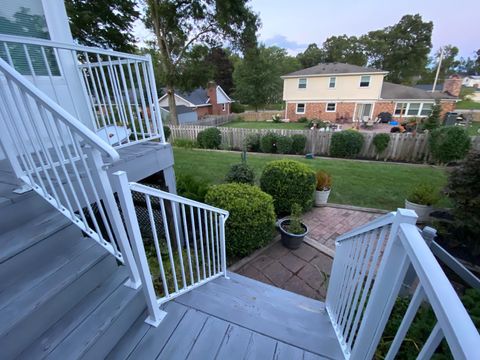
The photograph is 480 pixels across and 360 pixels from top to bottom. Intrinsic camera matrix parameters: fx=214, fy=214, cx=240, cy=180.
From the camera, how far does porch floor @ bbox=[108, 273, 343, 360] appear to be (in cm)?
146

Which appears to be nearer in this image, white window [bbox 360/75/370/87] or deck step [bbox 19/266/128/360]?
deck step [bbox 19/266/128/360]

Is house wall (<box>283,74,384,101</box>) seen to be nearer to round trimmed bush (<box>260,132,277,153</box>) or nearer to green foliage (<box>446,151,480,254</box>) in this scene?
round trimmed bush (<box>260,132,277,153</box>)

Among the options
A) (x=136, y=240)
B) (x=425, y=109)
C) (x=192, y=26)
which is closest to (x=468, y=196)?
(x=136, y=240)

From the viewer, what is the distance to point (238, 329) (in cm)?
164

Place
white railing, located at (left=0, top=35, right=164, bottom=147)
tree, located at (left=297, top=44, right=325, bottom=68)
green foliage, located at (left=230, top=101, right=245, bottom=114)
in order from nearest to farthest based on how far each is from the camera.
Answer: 1. white railing, located at (left=0, top=35, right=164, bottom=147)
2. green foliage, located at (left=230, top=101, right=245, bottom=114)
3. tree, located at (left=297, top=44, right=325, bottom=68)

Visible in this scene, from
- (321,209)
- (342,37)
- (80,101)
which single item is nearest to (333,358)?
(321,209)

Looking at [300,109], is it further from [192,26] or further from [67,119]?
[67,119]

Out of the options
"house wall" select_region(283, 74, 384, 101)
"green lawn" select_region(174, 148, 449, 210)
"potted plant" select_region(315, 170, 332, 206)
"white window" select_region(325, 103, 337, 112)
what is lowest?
"green lawn" select_region(174, 148, 449, 210)

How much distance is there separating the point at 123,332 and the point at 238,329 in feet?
2.70

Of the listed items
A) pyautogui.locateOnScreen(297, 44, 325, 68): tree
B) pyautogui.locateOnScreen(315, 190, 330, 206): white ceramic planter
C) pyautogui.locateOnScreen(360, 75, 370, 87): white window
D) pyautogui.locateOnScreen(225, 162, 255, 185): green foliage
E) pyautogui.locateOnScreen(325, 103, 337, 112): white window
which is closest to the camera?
pyautogui.locateOnScreen(225, 162, 255, 185): green foliage

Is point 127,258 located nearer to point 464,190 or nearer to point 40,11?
point 40,11

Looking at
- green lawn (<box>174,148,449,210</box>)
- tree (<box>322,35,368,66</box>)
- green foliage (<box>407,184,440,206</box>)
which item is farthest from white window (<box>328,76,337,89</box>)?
tree (<box>322,35,368,66</box>)

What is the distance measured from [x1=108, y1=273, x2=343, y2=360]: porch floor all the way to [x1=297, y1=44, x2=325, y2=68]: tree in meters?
42.5

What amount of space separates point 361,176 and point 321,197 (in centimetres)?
236
